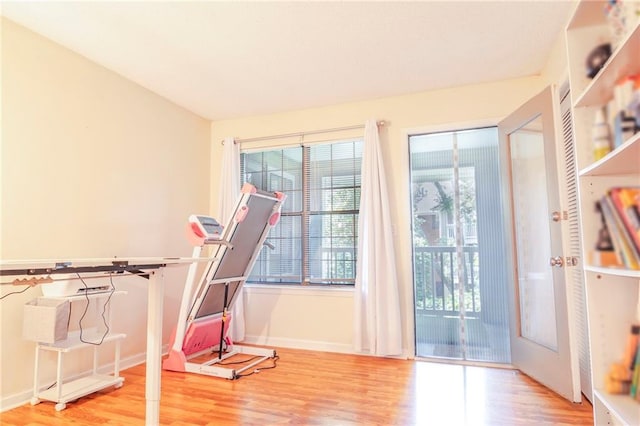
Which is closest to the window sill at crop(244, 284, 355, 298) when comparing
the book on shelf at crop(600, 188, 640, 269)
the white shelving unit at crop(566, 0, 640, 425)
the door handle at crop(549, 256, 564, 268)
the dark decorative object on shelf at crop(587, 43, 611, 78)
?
the door handle at crop(549, 256, 564, 268)

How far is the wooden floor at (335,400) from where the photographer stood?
2150 millimetres

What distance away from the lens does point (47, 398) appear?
7.72 feet

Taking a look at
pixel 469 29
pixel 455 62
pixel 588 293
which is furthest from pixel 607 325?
pixel 455 62

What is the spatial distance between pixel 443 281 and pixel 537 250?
1.11 m

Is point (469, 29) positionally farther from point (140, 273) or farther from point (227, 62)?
point (140, 273)

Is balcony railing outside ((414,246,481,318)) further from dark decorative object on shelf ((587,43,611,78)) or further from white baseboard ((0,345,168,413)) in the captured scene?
white baseboard ((0,345,168,413))

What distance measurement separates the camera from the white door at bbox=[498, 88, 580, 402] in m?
2.45

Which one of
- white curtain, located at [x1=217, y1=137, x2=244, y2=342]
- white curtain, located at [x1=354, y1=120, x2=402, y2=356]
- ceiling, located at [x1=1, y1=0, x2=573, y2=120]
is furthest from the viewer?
white curtain, located at [x1=217, y1=137, x2=244, y2=342]

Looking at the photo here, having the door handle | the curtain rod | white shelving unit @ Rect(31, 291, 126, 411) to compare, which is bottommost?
white shelving unit @ Rect(31, 291, 126, 411)

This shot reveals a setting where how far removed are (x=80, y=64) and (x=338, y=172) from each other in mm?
2457

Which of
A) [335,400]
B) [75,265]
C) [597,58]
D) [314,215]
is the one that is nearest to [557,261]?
[597,58]

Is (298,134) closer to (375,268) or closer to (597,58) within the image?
(375,268)

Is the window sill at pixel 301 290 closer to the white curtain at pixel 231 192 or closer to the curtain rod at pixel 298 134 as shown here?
the white curtain at pixel 231 192

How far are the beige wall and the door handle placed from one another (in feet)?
11.0
